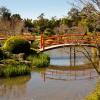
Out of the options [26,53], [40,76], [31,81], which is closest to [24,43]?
[26,53]

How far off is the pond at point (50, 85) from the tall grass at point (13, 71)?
0.88 ft

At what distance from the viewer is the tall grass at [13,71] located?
16312 mm

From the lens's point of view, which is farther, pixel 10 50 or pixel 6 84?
pixel 10 50

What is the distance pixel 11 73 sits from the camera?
53.9 feet

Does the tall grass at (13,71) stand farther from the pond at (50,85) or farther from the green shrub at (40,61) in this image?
the green shrub at (40,61)

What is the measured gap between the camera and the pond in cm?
1268

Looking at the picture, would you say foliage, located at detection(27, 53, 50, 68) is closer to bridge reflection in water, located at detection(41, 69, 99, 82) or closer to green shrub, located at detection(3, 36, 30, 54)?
bridge reflection in water, located at detection(41, 69, 99, 82)

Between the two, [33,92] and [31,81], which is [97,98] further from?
[31,81]

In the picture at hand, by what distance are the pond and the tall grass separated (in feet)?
0.88

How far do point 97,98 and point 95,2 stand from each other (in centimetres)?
238

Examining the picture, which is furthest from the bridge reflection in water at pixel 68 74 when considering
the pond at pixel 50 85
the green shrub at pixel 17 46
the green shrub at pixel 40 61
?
the green shrub at pixel 17 46

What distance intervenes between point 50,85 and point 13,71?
230cm

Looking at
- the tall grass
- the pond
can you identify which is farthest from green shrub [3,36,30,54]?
the tall grass

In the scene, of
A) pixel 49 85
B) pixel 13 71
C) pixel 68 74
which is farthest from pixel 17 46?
pixel 49 85
